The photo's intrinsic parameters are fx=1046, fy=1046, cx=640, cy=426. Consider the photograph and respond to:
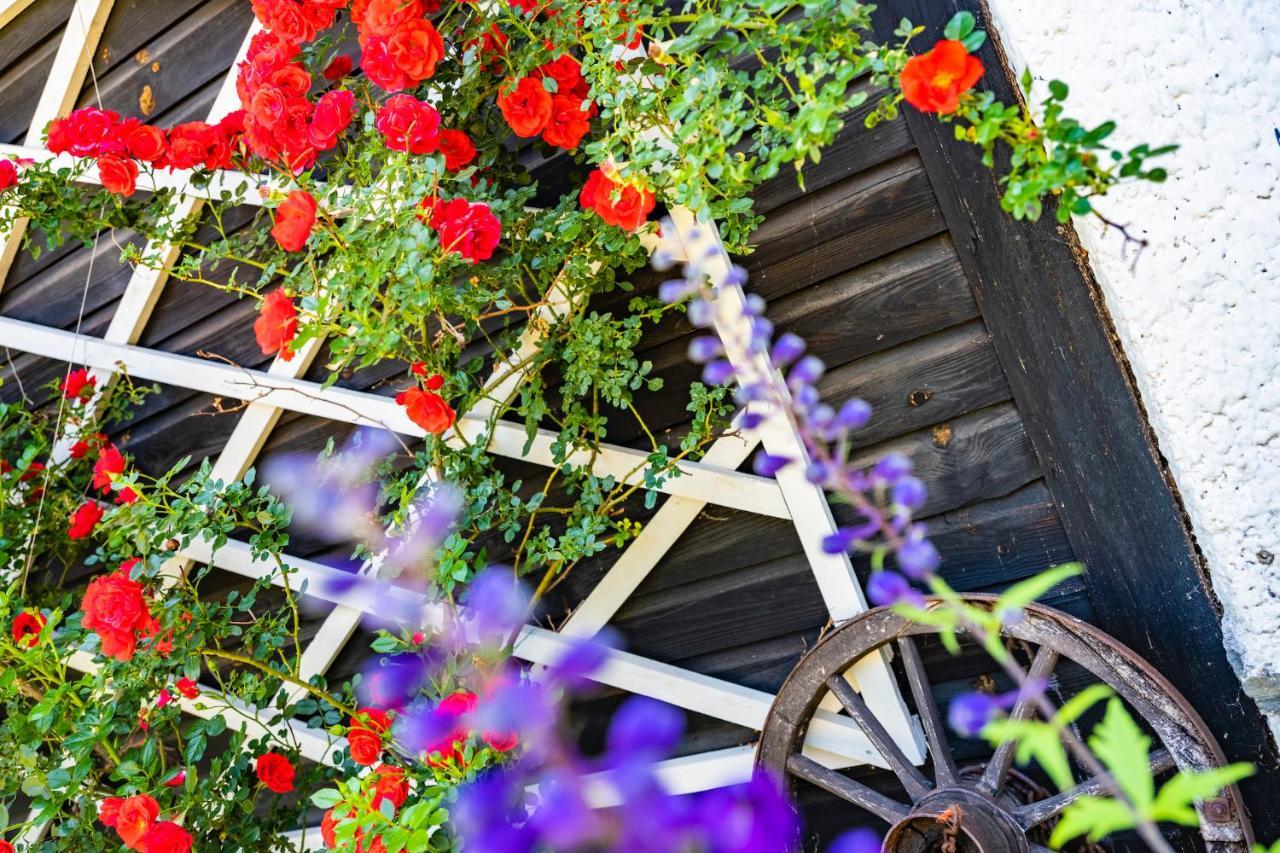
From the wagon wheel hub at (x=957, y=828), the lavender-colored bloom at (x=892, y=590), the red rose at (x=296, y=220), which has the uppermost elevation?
the red rose at (x=296, y=220)

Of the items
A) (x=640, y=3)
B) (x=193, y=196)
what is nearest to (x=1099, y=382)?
(x=640, y=3)

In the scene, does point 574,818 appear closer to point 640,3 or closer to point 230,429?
point 640,3

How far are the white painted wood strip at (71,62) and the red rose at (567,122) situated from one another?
1840 mm

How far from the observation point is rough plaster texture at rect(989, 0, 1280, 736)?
135 cm

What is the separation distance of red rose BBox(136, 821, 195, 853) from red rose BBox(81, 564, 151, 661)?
350mm

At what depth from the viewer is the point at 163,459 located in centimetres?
299

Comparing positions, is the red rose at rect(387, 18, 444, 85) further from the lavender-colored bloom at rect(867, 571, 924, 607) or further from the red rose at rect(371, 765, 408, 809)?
the lavender-colored bloom at rect(867, 571, 924, 607)

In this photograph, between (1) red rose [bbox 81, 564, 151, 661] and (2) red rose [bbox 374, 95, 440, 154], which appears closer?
(2) red rose [bbox 374, 95, 440, 154]

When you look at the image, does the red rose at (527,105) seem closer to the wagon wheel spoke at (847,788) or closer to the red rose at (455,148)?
the red rose at (455,148)

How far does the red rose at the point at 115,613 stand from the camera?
6.88ft

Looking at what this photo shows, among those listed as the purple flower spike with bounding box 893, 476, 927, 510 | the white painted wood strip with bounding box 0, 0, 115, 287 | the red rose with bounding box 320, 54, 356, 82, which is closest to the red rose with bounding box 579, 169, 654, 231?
the red rose with bounding box 320, 54, 356, 82

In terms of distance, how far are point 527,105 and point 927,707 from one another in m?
1.27

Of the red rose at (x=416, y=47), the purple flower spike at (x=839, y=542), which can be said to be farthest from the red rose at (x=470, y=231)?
the purple flower spike at (x=839, y=542)

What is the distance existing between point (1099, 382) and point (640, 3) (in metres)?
1.04
